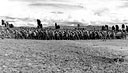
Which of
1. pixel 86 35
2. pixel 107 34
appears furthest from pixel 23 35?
pixel 107 34

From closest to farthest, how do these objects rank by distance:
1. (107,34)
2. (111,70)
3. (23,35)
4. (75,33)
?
1. (111,70)
2. (23,35)
3. (75,33)
4. (107,34)

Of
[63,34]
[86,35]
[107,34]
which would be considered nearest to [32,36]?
[63,34]

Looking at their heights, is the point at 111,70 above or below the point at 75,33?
above

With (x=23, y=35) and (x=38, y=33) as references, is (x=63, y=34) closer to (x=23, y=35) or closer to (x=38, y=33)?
(x=38, y=33)

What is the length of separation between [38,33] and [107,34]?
25.5 metres

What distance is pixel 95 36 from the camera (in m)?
77.9

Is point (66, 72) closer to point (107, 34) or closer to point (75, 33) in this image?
point (75, 33)

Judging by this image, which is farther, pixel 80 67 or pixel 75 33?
pixel 75 33

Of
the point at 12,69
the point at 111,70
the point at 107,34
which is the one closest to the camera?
the point at 12,69

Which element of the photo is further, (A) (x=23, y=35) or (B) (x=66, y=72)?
(A) (x=23, y=35)

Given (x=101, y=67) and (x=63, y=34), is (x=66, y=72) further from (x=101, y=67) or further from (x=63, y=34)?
(x=63, y=34)

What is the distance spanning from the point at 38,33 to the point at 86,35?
55.1ft

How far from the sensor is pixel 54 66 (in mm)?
15906

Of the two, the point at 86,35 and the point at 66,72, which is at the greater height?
the point at 66,72
